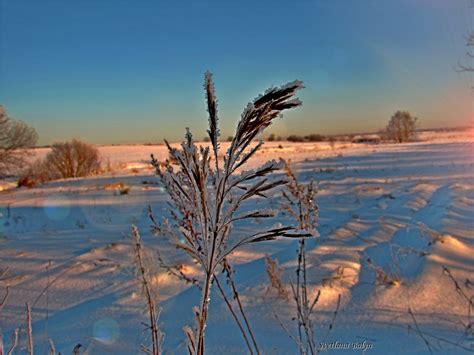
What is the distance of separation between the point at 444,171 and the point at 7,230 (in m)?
10.7

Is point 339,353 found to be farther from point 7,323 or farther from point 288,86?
point 7,323

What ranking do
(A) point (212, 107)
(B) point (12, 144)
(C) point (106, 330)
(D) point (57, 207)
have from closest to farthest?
(A) point (212, 107), (C) point (106, 330), (D) point (57, 207), (B) point (12, 144)

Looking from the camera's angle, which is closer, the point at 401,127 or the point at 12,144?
the point at 12,144

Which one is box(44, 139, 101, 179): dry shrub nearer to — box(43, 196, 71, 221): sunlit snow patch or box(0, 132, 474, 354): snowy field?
box(43, 196, 71, 221): sunlit snow patch

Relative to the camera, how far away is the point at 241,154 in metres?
0.53

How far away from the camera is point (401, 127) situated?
5288 centimetres

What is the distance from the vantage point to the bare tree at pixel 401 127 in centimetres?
5288

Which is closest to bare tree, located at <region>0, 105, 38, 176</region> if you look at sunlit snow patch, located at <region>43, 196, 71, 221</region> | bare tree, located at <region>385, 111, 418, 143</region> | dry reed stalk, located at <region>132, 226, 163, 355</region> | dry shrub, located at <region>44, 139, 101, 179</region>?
dry shrub, located at <region>44, 139, 101, 179</region>

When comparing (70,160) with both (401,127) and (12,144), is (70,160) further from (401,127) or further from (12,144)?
(401,127)

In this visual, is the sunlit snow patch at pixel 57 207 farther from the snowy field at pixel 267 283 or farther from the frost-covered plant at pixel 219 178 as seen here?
the frost-covered plant at pixel 219 178

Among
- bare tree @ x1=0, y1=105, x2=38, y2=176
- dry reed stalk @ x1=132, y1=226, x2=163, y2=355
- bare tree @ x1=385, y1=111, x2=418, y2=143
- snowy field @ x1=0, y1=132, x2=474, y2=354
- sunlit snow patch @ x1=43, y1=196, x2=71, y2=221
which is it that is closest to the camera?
dry reed stalk @ x1=132, y1=226, x2=163, y2=355

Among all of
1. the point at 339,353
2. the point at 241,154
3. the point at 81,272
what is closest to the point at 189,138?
the point at 241,154

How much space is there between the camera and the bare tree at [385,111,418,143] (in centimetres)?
5288

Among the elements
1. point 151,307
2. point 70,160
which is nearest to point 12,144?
point 70,160
